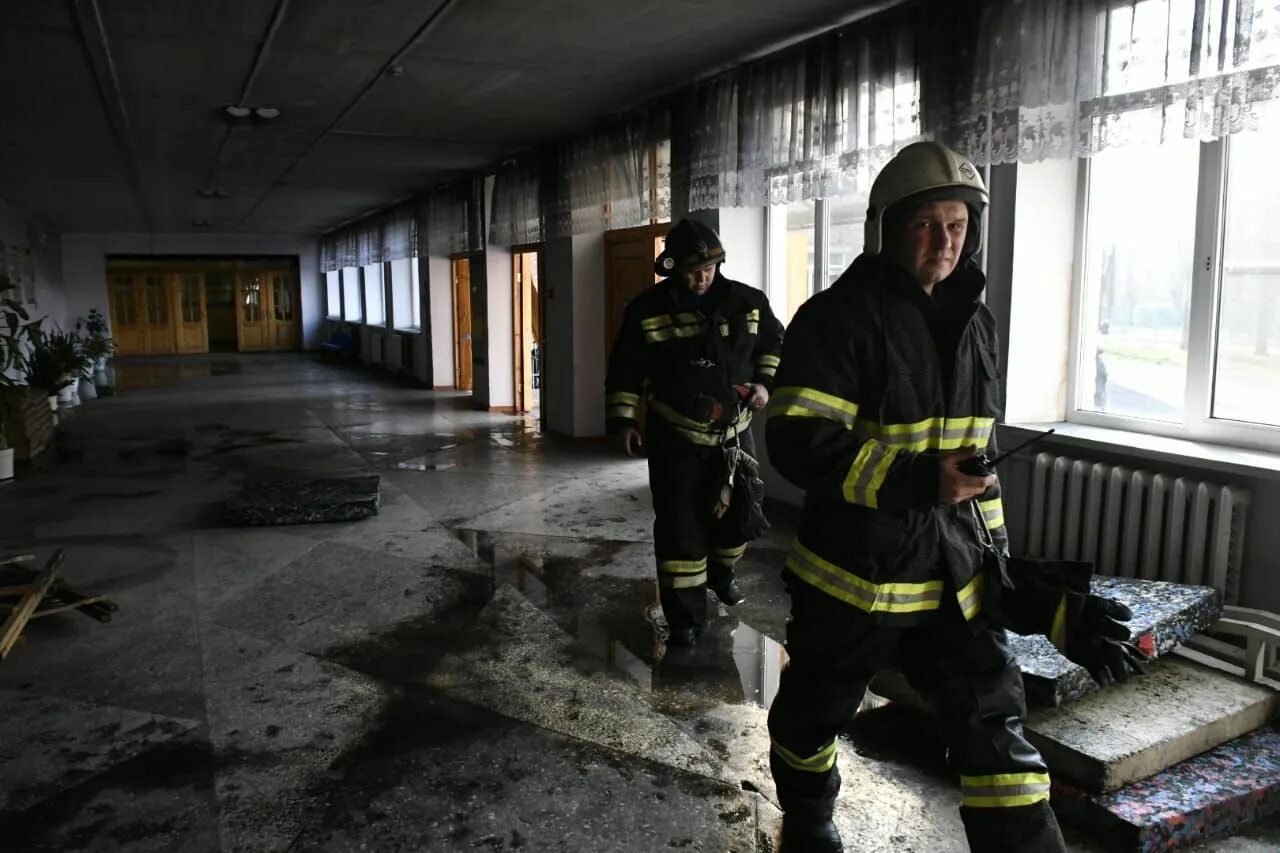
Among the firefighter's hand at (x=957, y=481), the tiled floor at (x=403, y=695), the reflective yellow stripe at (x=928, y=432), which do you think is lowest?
the tiled floor at (x=403, y=695)

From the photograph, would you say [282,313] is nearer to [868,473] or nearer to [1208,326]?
[1208,326]

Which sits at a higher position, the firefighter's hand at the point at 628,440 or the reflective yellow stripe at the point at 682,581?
the firefighter's hand at the point at 628,440

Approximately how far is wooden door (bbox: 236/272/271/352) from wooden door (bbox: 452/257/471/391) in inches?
450

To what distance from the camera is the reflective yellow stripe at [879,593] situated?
2.04m

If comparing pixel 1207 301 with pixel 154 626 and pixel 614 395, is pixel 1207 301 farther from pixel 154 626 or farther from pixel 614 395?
pixel 154 626

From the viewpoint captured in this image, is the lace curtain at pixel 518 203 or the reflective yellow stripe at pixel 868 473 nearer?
the reflective yellow stripe at pixel 868 473

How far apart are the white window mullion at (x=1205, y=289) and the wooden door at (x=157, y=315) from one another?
2326 centimetres

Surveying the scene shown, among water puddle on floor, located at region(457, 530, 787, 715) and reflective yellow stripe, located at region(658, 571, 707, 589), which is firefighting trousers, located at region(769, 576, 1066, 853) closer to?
water puddle on floor, located at region(457, 530, 787, 715)

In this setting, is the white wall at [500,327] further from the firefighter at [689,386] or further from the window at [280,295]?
the window at [280,295]

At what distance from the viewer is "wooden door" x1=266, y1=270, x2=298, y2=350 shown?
2334 cm

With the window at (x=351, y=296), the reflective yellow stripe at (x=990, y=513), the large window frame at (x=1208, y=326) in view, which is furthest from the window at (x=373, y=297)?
the reflective yellow stripe at (x=990, y=513)

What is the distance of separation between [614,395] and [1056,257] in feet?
7.24

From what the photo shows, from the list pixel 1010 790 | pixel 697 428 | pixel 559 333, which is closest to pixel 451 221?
pixel 559 333

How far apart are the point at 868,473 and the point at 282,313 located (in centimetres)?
2374
